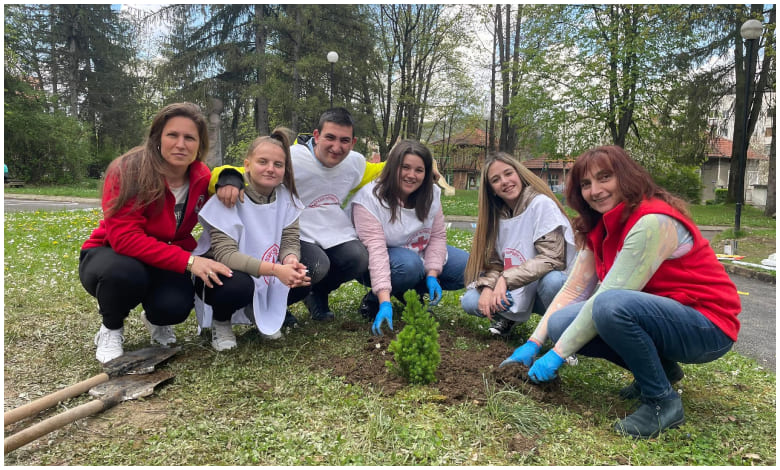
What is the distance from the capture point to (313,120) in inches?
890

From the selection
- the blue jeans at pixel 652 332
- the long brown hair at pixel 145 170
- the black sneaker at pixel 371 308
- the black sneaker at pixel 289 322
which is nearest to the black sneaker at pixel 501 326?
the black sneaker at pixel 371 308

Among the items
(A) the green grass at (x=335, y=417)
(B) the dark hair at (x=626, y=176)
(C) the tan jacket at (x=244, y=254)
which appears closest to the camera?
(A) the green grass at (x=335, y=417)

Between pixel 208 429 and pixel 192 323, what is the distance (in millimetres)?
1780

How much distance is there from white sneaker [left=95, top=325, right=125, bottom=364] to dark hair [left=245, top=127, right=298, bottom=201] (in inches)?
51.8

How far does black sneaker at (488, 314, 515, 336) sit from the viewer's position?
355cm

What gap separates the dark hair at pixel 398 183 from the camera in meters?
3.54

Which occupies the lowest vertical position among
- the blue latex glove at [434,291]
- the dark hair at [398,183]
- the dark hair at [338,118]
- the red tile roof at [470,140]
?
the blue latex glove at [434,291]

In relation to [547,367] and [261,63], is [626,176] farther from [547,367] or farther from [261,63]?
[261,63]

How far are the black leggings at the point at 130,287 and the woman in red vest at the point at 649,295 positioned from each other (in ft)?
6.73

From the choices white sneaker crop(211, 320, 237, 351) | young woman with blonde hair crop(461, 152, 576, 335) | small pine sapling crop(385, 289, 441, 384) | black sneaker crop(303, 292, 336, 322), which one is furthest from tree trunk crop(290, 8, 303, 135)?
small pine sapling crop(385, 289, 441, 384)

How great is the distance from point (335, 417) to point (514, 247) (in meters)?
1.73

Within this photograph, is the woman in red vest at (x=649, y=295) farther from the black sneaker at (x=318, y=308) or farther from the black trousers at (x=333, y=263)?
the black sneaker at (x=318, y=308)

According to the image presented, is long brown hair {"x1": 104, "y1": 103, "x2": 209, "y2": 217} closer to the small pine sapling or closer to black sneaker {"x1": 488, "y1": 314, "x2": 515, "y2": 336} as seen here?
the small pine sapling

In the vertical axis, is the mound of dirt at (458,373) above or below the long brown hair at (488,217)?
below
